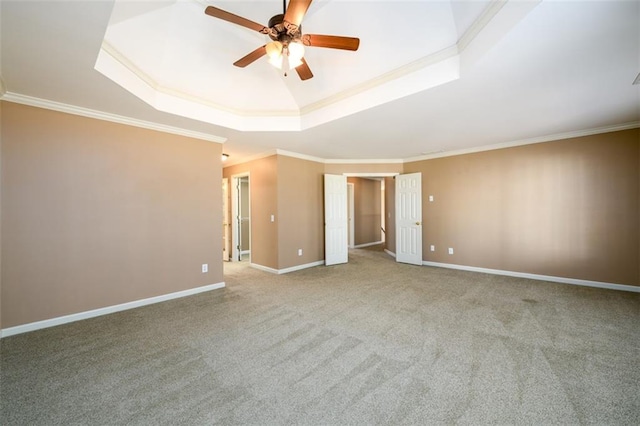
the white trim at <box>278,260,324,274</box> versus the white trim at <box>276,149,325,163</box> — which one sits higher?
the white trim at <box>276,149,325,163</box>

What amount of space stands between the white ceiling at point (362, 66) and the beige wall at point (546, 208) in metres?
0.50

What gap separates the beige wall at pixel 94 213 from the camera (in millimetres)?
2656

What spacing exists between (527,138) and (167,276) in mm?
6157

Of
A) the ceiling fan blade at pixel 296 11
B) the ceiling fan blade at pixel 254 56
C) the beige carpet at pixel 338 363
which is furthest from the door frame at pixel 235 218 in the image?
the ceiling fan blade at pixel 296 11

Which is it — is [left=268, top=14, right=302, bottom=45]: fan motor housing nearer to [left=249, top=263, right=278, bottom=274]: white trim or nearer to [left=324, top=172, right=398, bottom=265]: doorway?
[left=324, top=172, right=398, bottom=265]: doorway

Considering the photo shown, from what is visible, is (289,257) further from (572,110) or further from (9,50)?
(572,110)

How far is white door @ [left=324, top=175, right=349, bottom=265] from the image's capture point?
18.6 ft

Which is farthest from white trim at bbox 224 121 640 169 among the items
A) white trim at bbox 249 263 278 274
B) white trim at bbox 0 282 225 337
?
white trim at bbox 0 282 225 337

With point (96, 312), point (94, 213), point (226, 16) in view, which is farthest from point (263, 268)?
point (226, 16)

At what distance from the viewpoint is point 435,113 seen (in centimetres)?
320

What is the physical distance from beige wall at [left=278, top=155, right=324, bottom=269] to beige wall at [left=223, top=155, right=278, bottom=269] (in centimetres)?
14

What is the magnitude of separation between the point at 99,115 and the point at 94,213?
1.18 m

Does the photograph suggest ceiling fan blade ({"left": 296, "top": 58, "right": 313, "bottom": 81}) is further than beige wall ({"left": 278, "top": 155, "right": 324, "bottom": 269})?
No

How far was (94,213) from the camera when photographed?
3.07 metres
